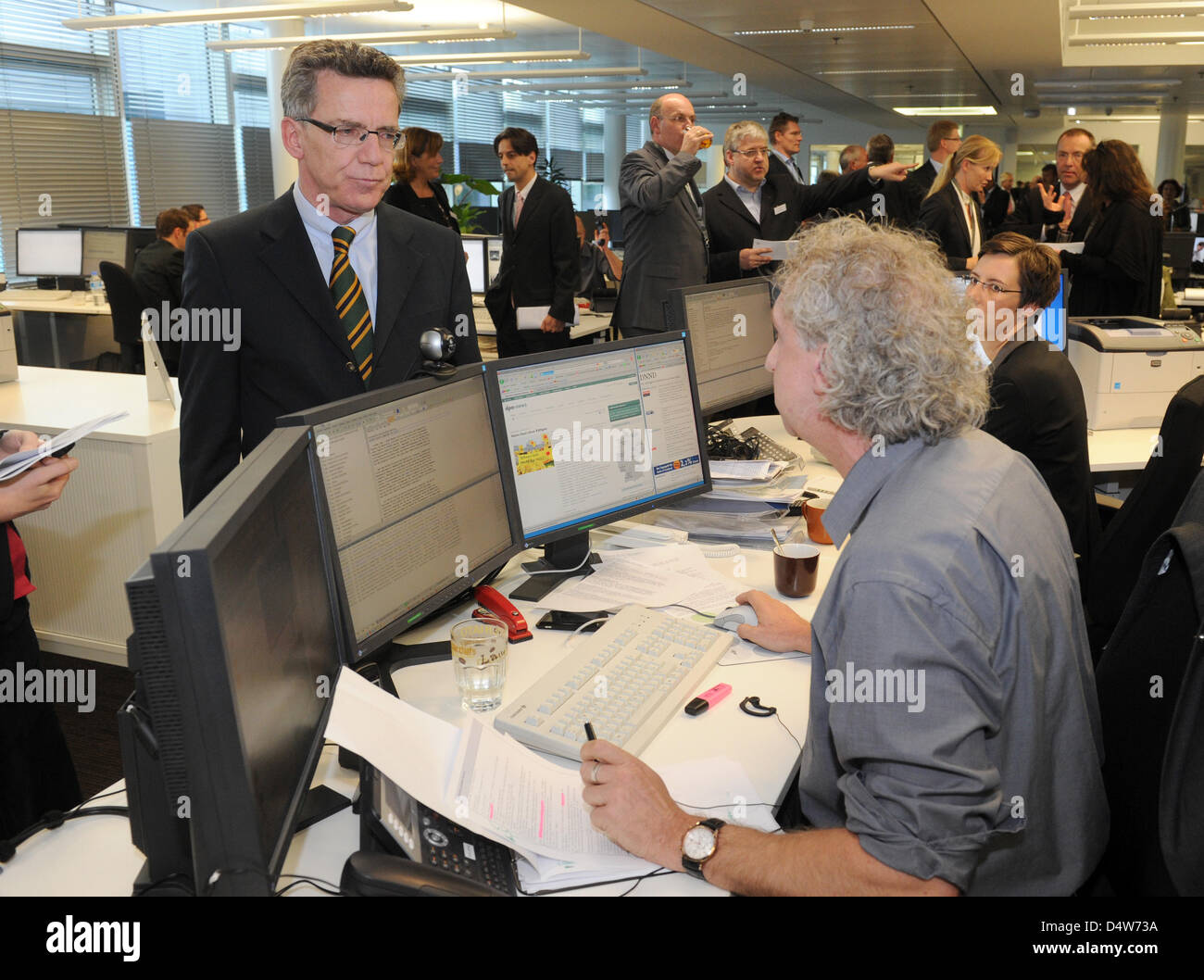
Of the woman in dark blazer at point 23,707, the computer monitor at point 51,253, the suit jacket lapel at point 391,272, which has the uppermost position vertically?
the computer monitor at point 51,253

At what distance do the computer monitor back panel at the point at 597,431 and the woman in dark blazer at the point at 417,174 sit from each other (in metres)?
2.84

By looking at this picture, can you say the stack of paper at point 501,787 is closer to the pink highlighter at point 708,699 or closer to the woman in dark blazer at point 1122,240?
the pink highlighter at point 708,699

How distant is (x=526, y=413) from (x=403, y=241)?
538 millimetres

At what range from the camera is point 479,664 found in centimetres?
144

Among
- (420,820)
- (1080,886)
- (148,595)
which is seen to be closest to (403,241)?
(420,820)

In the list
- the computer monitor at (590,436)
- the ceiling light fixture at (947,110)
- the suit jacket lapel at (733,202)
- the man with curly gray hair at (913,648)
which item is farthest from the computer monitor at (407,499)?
the ceiling light fixture at (947,110)

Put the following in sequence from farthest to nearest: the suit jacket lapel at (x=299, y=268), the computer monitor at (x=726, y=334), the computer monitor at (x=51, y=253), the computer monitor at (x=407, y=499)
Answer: the computer monitor at (x=51, y=253) → the computer monitor at (x=726, y=334) → the suit jacket lapel at (x=299, y=268) → the computer monitor at (x=407, y=499)

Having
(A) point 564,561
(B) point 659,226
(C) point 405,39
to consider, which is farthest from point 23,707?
(C) point 405,39

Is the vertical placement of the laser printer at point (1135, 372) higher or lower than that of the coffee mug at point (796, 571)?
higher

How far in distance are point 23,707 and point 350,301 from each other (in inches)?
38.7

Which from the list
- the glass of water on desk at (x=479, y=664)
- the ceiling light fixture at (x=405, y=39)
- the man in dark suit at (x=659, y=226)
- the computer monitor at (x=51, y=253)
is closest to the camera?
the glass of water on desk at (x=479, y=664)

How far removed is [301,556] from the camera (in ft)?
3.65

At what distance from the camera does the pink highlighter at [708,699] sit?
4.76 ft
